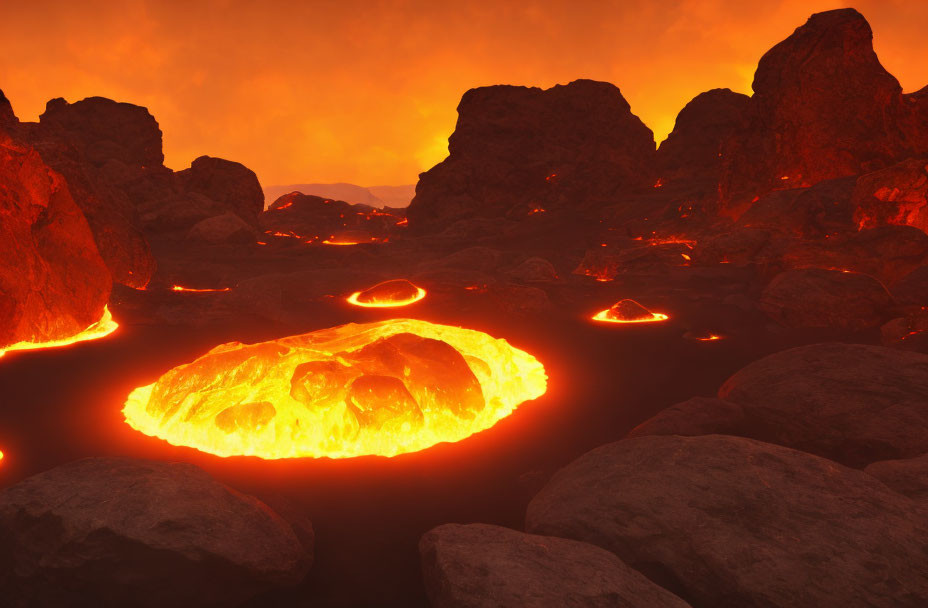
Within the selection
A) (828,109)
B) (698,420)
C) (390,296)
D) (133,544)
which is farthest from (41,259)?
(828,109)

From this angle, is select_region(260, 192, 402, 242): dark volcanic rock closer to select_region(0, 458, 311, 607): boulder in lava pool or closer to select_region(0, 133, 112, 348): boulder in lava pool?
select_region(0, 133, 112, 348): boulder in lava pool

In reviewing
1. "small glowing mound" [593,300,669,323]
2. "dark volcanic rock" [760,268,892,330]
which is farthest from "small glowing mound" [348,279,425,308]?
"dark volcanic rock" [760,268,892,330]

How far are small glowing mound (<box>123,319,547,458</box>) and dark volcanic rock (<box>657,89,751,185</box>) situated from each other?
1161 inches

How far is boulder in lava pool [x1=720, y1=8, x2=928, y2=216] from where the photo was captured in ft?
59.2

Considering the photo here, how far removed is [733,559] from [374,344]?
3590 mm

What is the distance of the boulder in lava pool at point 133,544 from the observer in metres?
2.59

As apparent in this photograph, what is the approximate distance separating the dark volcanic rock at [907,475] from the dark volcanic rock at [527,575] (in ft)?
6.31

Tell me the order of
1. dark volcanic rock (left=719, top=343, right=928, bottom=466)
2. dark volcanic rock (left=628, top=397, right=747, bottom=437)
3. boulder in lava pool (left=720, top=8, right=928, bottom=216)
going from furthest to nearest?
1. boulder in lava pool (left=720, top=8, right=928, bottom=216)
2. dark volcanic rock (left=628, top=397, right=747, bottom=437)
3. dark volcanic rock (left=719, top=343, right=928, bottom=466)

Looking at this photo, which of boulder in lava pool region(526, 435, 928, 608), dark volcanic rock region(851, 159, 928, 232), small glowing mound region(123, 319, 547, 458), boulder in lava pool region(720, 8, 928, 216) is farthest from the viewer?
boulder in lava pool region(720, 8, 928, 216)

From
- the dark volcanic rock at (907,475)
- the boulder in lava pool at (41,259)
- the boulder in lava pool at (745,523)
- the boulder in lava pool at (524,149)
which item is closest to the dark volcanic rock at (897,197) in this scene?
the dark volcanic rock at (907,475)

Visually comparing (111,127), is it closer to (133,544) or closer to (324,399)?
(324,399)

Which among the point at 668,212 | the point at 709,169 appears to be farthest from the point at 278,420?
the point at 709,169

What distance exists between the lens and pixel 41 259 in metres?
7.29

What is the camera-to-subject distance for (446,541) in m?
2.90
